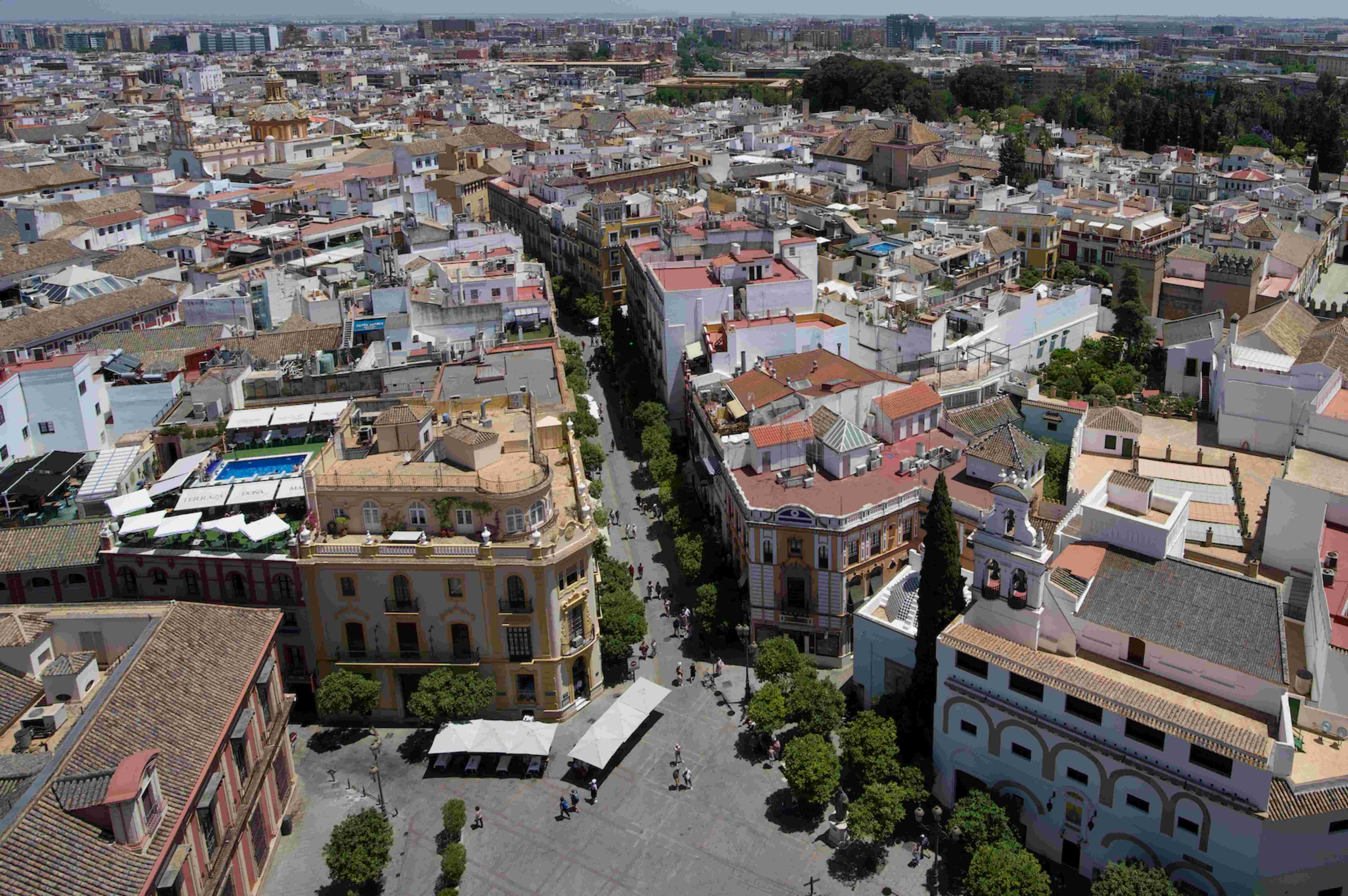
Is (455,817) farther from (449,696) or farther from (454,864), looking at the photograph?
(449,696)

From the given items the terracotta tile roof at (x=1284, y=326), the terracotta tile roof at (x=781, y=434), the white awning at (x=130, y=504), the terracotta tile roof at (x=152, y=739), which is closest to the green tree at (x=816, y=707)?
the terracotta tile roof at (x=781, y=434)

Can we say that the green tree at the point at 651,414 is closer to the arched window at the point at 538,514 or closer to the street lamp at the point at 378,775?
the arched window at the point at 538,514

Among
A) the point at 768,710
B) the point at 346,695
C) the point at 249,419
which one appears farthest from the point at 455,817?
the point at 249,419

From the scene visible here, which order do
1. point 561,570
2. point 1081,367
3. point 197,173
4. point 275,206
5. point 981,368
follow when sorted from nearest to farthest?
point 561,570 < point 981,368 < point 1081,367 < point 275,206 < point 197,173

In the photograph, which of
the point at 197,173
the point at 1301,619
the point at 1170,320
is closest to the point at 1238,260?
the point at 1170,320

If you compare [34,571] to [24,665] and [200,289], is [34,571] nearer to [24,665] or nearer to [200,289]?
[24,665]

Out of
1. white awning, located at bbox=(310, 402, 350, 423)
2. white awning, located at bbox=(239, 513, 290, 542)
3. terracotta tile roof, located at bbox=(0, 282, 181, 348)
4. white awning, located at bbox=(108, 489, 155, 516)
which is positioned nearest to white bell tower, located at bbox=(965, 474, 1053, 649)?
white awning, located at bbox=(239, 513, 290, 542)

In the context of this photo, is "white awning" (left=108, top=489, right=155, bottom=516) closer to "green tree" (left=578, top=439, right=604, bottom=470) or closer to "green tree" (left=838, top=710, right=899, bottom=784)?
"green tree" (left=578, top=439, right=604, bottom=470)
